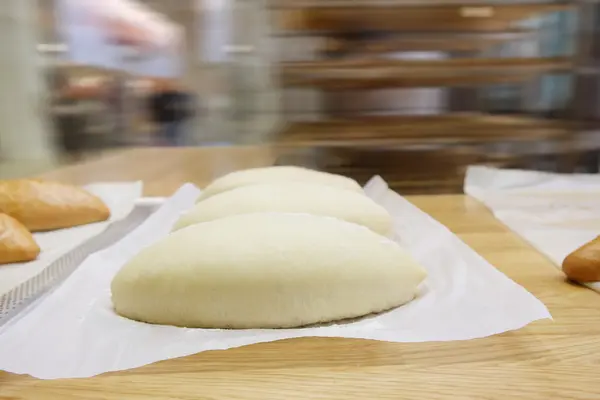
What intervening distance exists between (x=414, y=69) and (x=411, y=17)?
11cm

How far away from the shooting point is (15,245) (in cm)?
57

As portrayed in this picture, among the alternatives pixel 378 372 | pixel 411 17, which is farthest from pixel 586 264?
pixel 411 17

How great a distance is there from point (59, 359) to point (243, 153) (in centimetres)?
134

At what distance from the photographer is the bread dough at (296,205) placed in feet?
1.89

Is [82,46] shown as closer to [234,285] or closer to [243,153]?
[243,153]

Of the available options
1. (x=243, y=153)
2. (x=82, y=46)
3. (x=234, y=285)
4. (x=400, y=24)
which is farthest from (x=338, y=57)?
(x=82, y=46)

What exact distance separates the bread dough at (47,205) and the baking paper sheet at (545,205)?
20.3 inches

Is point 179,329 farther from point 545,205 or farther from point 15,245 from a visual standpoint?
point 545,205

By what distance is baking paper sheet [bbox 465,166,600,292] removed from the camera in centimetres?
63

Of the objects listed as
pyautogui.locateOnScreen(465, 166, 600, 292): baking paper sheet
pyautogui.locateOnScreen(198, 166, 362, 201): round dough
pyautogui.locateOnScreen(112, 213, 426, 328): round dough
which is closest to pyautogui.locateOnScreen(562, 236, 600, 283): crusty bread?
pyautogui.locateOnScreen(465, 166, 600, 292): baking paper sheet

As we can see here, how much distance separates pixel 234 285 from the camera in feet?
1.29

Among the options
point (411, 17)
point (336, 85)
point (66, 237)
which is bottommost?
point (66, 237)

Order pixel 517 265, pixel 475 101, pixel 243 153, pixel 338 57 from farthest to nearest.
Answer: pixel 243 153
pixel 475 101
pixel 338 57
pixel 517 265

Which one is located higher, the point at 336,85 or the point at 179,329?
the point at 336,85
